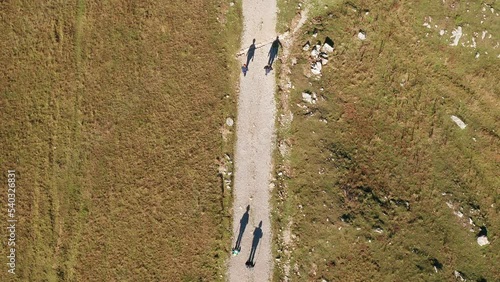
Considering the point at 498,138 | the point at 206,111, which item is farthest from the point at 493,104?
the point at 206,111

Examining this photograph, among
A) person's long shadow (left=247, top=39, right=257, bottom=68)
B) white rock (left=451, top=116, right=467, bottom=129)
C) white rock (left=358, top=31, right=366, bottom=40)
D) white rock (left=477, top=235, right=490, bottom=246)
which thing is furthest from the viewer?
person's long shadow (left=247, top=39, right=257, bottom=68)

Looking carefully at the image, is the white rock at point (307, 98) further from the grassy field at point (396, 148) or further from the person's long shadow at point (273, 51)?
the person's long shadow at point (273, 51)

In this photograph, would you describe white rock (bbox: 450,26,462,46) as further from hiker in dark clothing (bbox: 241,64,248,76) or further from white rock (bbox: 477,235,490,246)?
hiker in dark clothing (bbox: 241,64,248,76)

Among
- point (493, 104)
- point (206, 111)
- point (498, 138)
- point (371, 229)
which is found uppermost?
point (493, 104)

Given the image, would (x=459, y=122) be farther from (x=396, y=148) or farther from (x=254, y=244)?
(x=254, y=244)

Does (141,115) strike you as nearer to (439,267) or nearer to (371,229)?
(371,229)

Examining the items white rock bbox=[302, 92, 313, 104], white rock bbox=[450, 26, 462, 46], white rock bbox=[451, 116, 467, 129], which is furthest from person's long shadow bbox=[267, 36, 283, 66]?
white rock bbox=[451, 116, 467, 129]

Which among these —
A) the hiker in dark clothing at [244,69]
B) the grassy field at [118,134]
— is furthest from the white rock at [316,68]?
the grassy field at [118,134]
